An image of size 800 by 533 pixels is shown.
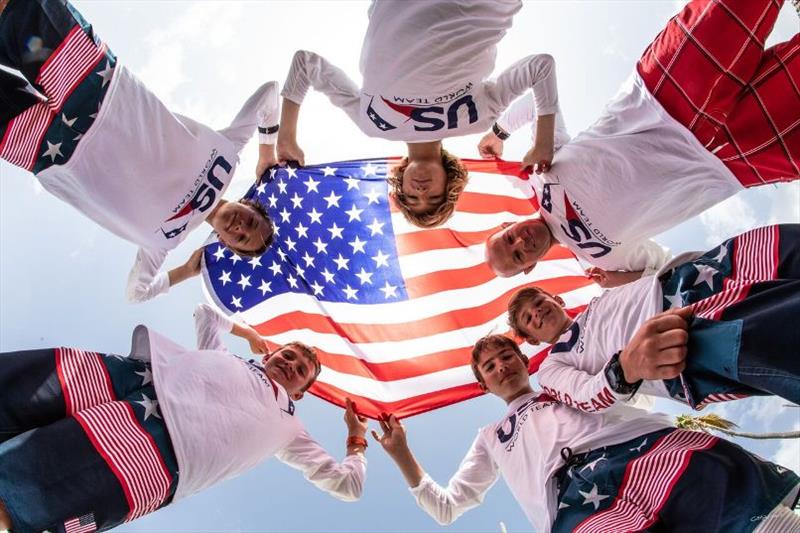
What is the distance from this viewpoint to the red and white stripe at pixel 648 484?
3.01 m

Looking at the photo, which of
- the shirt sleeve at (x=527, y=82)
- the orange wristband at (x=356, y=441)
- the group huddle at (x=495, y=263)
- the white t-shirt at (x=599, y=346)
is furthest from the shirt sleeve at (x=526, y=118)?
the orange wristband at (x=356, y=441)

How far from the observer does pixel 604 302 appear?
3945 millimetres

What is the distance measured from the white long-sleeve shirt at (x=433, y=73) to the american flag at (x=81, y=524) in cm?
320

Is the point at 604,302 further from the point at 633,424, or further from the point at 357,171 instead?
the point at 357,171

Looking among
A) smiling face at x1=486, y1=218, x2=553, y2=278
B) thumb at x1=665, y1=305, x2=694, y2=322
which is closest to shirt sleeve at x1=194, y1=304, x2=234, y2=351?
smiling face at x1=486, y1=218, x2=553, y2=278

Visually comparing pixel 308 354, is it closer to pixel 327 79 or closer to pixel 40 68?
pixel 327 79

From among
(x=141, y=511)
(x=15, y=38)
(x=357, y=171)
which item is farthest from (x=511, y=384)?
(x=15, y=38)

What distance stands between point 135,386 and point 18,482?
0.89 meters

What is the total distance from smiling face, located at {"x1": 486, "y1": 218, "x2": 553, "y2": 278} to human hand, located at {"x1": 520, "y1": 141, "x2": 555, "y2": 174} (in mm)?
605

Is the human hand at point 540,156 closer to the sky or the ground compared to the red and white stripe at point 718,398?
closer to the sky

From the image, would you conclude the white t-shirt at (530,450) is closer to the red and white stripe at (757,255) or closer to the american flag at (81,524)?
the red and white stripe at (757,255)

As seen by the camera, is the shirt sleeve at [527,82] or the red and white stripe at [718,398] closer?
the red and white stripe at [718,398]

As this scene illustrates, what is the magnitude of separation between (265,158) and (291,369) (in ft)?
7.07

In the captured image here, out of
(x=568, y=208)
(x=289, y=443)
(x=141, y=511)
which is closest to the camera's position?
(x=141, y=511)
